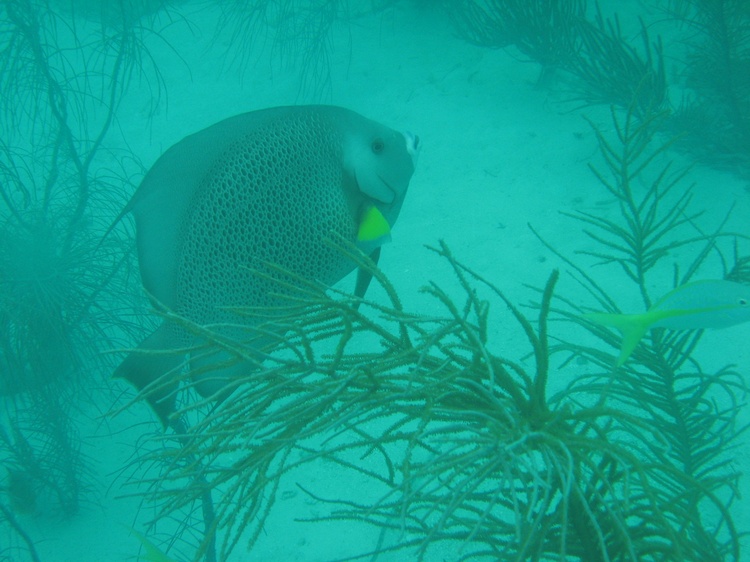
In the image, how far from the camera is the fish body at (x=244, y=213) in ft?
7.39

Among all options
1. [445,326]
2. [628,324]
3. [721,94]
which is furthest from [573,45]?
[445,326]

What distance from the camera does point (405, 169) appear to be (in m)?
2.75

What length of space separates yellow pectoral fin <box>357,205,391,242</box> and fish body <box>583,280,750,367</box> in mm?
1245

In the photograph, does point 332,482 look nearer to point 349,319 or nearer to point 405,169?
point 405,169

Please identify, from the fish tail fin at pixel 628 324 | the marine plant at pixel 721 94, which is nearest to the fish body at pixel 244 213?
the fish tail fin at pixel 628 324

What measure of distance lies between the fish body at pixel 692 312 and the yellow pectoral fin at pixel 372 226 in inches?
49.0

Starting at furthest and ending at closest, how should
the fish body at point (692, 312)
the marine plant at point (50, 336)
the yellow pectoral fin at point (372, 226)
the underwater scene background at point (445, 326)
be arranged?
1. the marine plant at point (50, 336)
2. the yellow pectoral fin at point (372, 226)
3. the fish body at point (692, 312)
4. the underwater scene background at point (445, 326)

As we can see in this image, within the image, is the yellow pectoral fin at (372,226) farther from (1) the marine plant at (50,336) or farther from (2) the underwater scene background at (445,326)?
(1) the marine plant at (50,336)

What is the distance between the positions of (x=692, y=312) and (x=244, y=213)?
1.91 meters

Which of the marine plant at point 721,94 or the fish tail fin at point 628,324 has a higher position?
the marine plant at point 721,94

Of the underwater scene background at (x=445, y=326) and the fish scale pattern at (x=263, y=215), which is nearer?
the underwater scene background at (x=445, y=326)

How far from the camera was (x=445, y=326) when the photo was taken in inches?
51.8

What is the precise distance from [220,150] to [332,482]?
90.8 inches

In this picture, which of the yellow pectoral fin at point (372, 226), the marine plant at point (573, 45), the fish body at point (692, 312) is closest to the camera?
the fish body at point (692, 312)
